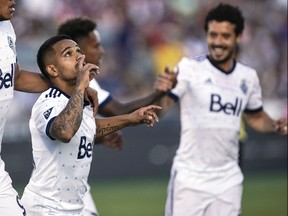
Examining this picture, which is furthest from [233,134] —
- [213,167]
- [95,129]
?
[95,129]

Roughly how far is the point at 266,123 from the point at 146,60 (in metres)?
8.98

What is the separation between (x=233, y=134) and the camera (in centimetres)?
862

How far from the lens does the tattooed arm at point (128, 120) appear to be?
661 centimetres

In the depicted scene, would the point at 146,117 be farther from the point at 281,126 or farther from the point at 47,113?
the point at 281,126

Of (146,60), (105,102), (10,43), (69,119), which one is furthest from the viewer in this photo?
(146,60)

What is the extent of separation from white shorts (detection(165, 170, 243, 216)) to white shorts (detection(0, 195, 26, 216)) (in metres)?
2.29

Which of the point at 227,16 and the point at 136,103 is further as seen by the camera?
the point at 227,16

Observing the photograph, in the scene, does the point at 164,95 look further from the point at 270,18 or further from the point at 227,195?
the point at 270,18

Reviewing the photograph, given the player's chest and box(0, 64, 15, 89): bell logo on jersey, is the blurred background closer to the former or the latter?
the player's chest

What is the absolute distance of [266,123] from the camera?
9148 mm

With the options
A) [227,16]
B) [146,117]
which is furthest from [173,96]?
[146,117]

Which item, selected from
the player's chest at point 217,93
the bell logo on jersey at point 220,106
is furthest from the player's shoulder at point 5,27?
the bell logo on jersey at point 220,106

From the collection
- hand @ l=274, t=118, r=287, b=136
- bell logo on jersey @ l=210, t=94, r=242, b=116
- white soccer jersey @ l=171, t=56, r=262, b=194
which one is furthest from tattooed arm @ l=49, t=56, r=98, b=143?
hand @ l=274, t=118, r=287, b=136

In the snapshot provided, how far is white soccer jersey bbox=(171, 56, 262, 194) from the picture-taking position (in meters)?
8.53
